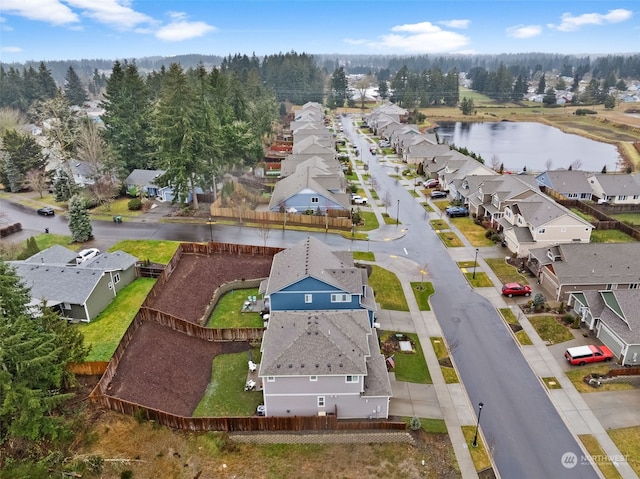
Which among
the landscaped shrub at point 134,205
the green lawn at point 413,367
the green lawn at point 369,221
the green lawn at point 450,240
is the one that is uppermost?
the landscaped shrub at point 134,205

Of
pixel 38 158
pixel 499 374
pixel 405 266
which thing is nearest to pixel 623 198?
pixel 405 266

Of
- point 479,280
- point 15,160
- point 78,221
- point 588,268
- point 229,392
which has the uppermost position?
point 15,160

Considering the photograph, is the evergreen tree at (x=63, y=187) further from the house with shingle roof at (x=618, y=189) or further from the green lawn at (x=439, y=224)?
the house with shingle roof at (x=618, y=189)

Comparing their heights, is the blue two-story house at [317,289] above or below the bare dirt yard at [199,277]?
above

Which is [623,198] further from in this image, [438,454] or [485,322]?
[438,454]

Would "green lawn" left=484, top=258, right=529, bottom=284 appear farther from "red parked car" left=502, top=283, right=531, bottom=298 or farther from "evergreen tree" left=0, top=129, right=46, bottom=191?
"evergreen tree" left=0, top=129, right=46, bottom=191

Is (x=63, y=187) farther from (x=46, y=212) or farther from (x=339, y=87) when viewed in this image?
(x=339, y=87)

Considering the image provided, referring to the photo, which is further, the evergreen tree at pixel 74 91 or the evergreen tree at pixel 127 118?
the evergreen tree at pixel 74 91

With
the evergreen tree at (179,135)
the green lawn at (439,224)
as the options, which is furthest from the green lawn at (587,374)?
the evergreen tree at (179,135)

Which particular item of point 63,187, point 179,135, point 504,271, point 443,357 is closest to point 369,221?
point 504,271
